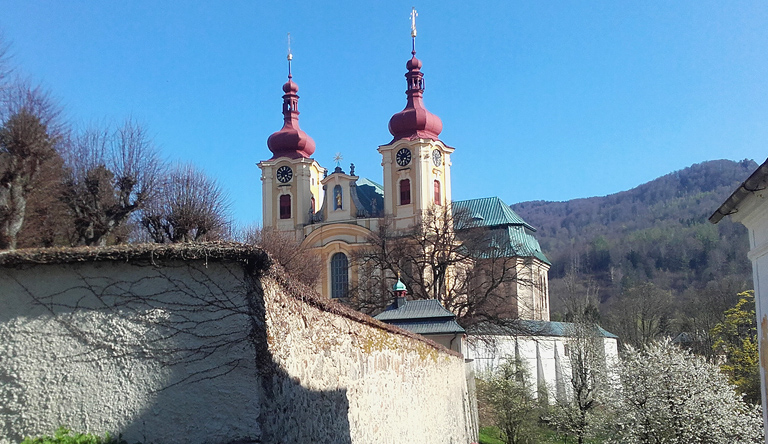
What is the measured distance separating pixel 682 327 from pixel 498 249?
2624 cm

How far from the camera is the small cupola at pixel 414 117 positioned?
54037 millimetres

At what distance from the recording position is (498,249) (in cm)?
4409

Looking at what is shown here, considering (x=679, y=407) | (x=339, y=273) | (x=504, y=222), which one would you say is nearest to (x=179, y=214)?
(x=679, y=407)

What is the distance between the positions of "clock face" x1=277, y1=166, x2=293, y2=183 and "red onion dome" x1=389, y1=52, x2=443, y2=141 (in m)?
8.81

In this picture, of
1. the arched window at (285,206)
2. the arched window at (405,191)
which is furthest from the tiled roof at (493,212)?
the arched window at (285,206)

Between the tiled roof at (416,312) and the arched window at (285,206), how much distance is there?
104 feet

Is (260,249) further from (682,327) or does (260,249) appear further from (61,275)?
(682,327)

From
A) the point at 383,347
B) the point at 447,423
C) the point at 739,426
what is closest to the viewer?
the point at 383,347

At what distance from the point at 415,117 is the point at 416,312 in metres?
30.0

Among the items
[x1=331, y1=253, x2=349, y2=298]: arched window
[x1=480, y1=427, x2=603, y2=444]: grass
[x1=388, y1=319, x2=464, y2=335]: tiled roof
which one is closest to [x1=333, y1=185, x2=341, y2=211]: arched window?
[x1=331, y1=253, x2=349, y2=298]: arched window

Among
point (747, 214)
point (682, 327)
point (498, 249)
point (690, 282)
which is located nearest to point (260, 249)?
point (747, 214)

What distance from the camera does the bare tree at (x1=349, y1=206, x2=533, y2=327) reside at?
41031mm

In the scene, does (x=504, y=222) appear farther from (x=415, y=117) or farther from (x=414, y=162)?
(x=415, y=117)

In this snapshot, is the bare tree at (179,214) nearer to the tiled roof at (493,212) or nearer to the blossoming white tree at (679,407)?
the blossoming white tree at (679,407)
